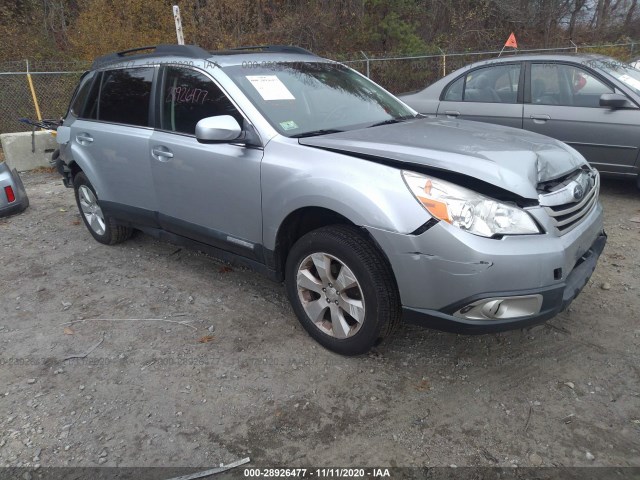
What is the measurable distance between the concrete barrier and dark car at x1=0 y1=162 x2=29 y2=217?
2935 millimetres

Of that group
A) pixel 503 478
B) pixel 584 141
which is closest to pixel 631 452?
pixel 503 478

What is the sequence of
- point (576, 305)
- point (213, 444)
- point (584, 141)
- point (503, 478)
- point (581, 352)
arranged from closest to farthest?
1. point (503, 478)
2. point (213, 444)
3. point (581, 352)
4. point (576, 305)
5. point (584, 141)

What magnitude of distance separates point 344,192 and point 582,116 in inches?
159

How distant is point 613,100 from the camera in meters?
5.20

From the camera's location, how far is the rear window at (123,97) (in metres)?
4.02

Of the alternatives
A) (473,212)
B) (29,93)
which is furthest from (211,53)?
(29,93)

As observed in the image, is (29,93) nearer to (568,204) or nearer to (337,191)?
(337,191)

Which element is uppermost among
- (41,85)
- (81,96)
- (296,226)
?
(81,96)

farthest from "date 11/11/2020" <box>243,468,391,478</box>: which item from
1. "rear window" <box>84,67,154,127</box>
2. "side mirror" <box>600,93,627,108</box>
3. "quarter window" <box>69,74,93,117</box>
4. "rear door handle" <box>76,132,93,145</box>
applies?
"side mirror" <box>600,93,627,108</box>

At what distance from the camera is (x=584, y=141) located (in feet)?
17.9

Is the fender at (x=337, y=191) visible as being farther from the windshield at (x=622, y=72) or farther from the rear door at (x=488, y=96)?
the windshield at (x=622, y=72)

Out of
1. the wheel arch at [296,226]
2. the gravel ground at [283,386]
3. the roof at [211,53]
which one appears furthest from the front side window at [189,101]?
the gravel ground at [283,386]

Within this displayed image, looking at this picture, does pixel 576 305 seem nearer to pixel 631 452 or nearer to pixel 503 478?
pixel 631 452

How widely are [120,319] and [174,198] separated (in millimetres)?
971
